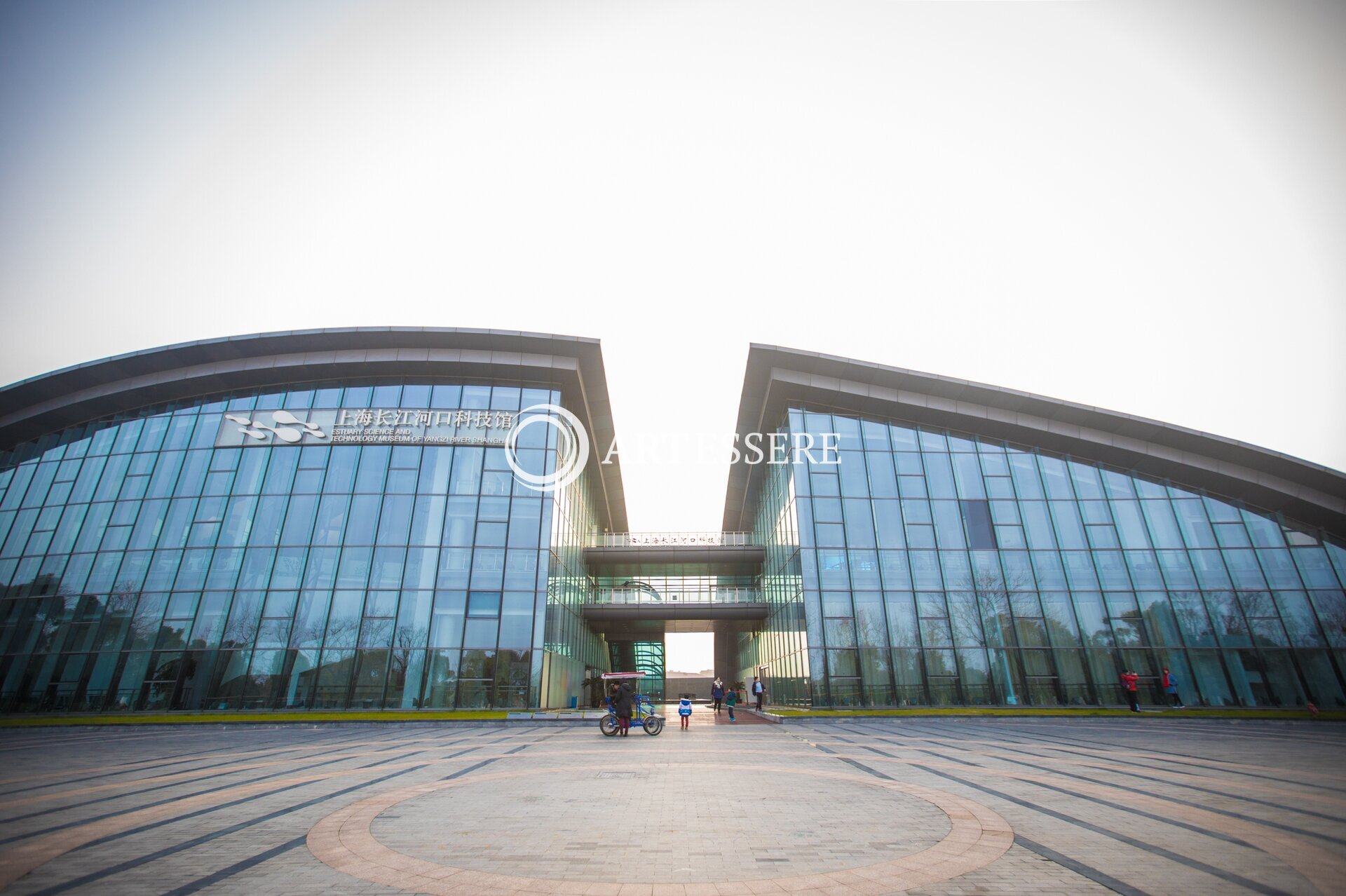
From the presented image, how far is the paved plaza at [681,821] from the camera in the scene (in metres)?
5.10

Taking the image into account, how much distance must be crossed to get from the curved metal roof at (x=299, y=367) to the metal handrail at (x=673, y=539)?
9045mm

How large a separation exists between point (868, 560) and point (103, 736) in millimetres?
28089

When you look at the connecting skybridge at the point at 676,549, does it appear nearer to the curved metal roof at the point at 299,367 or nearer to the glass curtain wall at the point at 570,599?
the glass curtain wall at the point at 570,599

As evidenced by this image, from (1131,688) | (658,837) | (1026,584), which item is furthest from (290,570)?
(1131,688)

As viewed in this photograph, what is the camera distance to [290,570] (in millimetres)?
27562

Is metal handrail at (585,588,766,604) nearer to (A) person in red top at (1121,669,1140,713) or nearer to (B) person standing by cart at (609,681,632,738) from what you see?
(A) person in red top at (1121,669,1140,713)

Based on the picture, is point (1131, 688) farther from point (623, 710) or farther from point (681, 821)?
point (681, 821)

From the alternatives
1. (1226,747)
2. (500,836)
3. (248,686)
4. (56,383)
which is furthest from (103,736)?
(1226,747)

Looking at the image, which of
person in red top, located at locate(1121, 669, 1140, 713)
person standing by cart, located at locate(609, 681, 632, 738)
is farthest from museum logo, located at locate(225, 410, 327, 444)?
person in red top, located at locate(1121, 669, 1140, 713)

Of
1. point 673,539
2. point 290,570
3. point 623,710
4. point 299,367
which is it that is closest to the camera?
point 623,710

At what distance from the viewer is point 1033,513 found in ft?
98.7

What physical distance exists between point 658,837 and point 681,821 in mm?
822

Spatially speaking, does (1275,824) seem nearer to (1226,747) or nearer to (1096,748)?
(1096,748)

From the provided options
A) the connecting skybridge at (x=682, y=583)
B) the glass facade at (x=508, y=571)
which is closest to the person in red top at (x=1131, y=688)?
the glass facade at (x=508, y=571)
